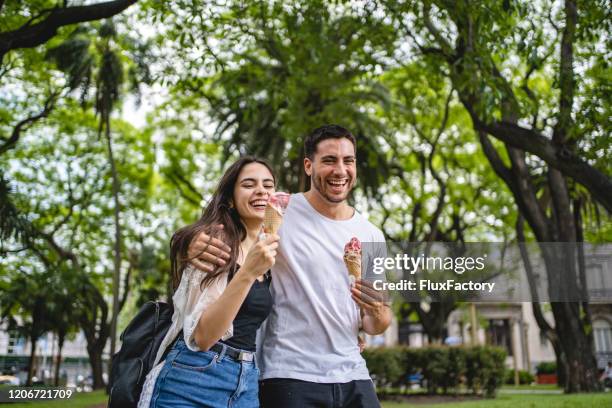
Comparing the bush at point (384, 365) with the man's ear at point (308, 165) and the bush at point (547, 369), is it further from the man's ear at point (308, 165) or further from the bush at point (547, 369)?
the bush at point (547, 369)

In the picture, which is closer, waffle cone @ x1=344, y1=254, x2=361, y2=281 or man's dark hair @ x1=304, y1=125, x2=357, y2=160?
waffle cone @ x1=344, y1=254, x2=361, y2=281

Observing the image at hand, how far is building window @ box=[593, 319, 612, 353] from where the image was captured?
4166 cm

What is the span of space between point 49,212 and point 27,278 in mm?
2737

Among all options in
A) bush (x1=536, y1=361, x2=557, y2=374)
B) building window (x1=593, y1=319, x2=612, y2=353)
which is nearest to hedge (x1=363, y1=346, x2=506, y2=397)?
bush (x1=536, y1=361, x2=557, y2=374)

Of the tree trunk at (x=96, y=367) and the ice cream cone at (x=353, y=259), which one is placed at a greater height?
the ice cream cone at (x=353, y=259)

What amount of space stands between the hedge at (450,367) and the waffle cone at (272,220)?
14.2m

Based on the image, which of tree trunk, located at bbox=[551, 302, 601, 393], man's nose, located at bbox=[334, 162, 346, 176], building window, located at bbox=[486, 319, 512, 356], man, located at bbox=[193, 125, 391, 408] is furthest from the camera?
building window, located at bbox=[486, 319, 512, 356]

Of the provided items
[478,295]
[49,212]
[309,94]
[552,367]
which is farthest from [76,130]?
[552,367]

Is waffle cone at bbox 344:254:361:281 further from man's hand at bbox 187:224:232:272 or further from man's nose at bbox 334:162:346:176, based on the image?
man's hand at bbox 187:224:232:272

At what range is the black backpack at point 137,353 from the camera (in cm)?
254

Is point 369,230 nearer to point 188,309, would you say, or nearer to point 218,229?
point 218,229

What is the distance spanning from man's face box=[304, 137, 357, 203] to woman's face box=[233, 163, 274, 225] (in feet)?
0.85

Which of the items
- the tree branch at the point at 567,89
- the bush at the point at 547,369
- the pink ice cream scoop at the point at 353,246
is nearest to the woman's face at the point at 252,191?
the pink ice cream scoop at the point at 353,246

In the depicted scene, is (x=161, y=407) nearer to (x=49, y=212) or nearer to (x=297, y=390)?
(x=297, y=390)
